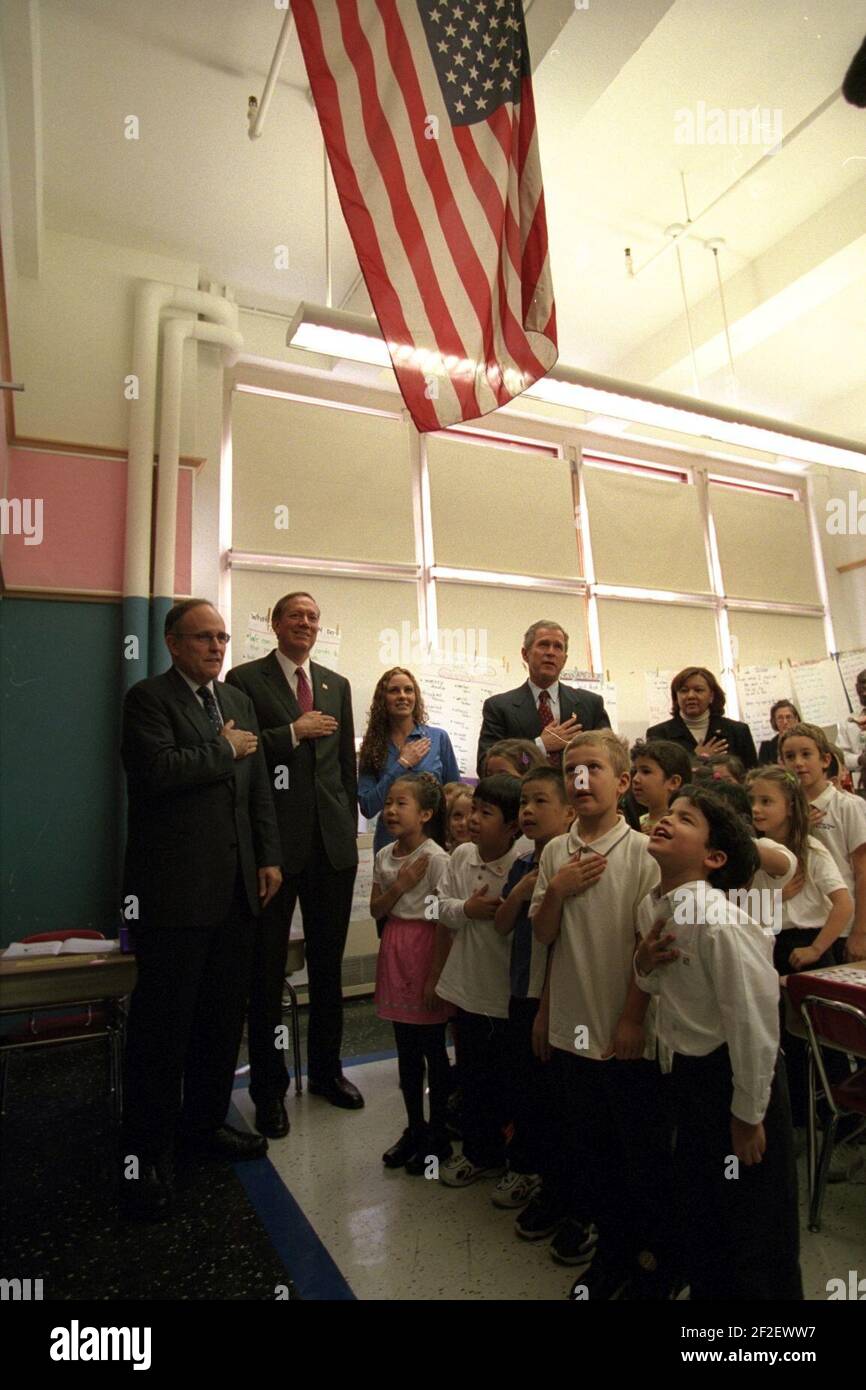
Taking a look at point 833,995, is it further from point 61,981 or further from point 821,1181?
point 61,981

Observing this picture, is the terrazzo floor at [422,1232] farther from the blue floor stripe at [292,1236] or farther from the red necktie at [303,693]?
the red necktie at [303,693]

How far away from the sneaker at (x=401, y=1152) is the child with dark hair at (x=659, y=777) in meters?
1.18

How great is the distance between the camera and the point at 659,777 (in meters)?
2.39

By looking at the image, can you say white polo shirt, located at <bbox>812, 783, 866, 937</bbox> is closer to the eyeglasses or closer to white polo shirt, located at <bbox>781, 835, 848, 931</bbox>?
white polo shirt, located at <bbox>781, 835, 848, 931</bbox>

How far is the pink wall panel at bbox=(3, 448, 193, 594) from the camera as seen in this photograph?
3928 millimetres

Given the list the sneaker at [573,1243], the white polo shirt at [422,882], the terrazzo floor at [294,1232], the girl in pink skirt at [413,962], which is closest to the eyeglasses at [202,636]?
the girl in pink skirt at [413,962]

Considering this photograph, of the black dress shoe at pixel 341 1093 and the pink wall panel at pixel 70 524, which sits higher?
the pink wall panel at pixel 70 524

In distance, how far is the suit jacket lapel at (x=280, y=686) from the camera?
295cm

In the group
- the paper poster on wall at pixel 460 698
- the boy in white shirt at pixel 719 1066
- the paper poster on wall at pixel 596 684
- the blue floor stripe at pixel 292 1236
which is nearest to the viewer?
the boy in white shirt at pixel 719 1066

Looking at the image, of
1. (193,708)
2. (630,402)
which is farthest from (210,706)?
(630,402)

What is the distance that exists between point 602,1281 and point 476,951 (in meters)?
0.83

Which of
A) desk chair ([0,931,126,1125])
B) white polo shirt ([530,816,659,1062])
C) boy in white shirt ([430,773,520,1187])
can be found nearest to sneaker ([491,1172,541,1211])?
boy in white shirt ([430,773,520,1187])

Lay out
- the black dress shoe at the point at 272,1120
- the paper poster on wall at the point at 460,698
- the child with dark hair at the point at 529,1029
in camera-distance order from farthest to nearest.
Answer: the paper poster on wall at the point at 460,698 < the black dress shoe at the point at 272,1120 < the child with dark hair at the point at 529,1029
